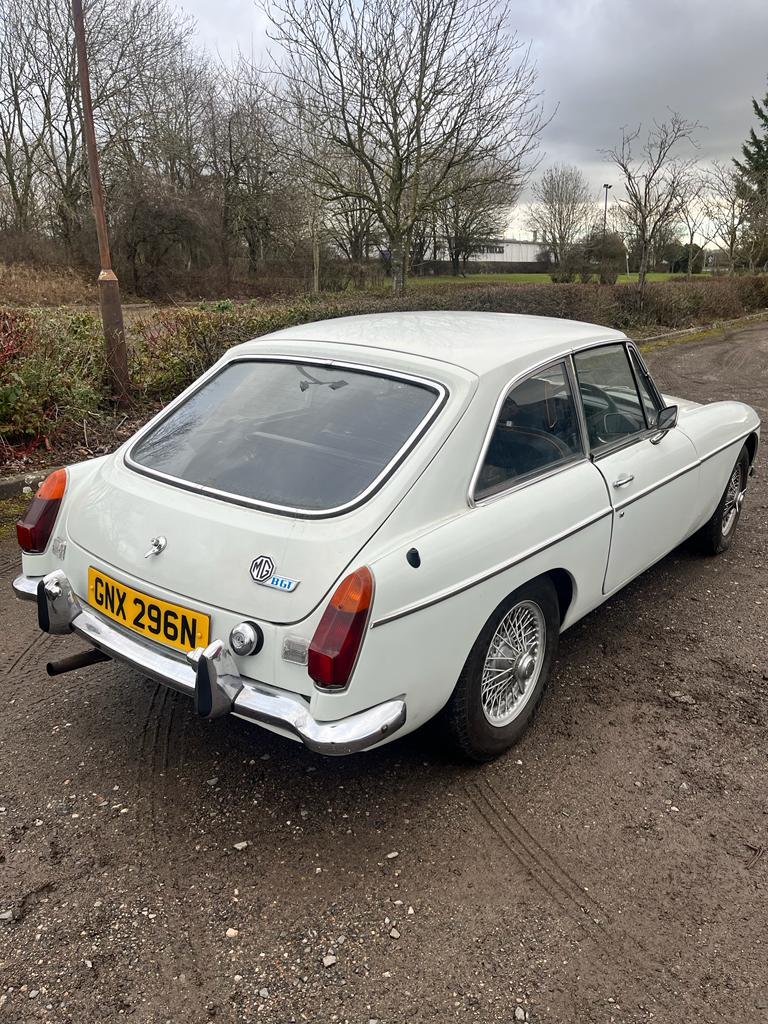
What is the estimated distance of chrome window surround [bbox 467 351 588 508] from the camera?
107 inches

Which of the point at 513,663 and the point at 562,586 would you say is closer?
the point at 513,663

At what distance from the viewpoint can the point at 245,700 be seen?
2320mm

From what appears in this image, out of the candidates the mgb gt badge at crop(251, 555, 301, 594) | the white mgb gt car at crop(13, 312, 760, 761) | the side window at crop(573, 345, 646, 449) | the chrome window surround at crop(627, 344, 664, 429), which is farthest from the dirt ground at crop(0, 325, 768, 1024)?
the chrome window surround at crop(627, 344, 664, 429)

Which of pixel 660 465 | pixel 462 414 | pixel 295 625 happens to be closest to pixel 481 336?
pixel 462 414

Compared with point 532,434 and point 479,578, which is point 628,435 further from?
point 479,578

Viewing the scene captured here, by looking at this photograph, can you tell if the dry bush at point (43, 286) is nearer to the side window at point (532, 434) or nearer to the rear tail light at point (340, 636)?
the side window at point (532, 434)

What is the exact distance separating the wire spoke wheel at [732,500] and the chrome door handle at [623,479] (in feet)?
5.12

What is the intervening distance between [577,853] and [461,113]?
16230 millimetres

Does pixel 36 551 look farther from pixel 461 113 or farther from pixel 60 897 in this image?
pixel 461 113

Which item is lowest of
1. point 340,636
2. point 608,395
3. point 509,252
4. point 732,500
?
point 732,500

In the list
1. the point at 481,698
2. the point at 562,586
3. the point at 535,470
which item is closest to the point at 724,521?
the point at 562,586

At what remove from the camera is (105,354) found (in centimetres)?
724

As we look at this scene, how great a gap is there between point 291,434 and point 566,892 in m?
1.85

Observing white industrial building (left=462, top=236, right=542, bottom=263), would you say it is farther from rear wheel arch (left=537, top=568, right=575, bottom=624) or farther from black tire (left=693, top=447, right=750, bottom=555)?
rear wheel arch (left=537, top=568, right=575, bottom=624)
